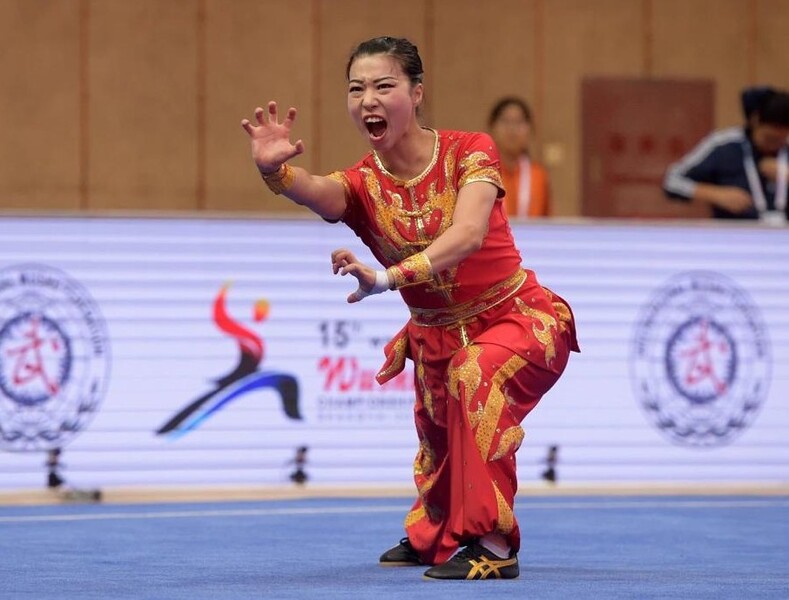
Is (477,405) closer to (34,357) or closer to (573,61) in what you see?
(34,357)

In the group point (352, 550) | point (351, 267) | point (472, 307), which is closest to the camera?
point (351, 267)

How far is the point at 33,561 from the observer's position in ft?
16.4

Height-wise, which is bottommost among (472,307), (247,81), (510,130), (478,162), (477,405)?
(477,405)

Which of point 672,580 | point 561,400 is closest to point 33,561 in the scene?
point 672,580

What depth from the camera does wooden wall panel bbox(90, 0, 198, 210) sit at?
39.4 ft

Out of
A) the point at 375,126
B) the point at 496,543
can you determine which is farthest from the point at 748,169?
the point at 496,543

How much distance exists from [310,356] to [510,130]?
211 centimetres

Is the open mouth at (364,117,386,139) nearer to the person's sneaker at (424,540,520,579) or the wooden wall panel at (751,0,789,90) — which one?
the person's sneaker at (424,540,520,579)

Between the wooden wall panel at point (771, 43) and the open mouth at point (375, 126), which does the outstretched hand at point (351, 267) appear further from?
the wooden wall panel at point (771, 43)

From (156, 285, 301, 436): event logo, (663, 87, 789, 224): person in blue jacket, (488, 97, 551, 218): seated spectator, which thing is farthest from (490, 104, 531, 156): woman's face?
(156, 285, 301, 436): event logo

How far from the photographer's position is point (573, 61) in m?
12.7

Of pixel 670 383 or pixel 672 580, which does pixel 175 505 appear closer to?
pixel 670 383

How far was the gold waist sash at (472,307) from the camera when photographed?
490 centimetres

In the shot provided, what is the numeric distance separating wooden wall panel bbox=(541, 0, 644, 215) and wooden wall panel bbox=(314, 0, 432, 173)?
100 centimetres
